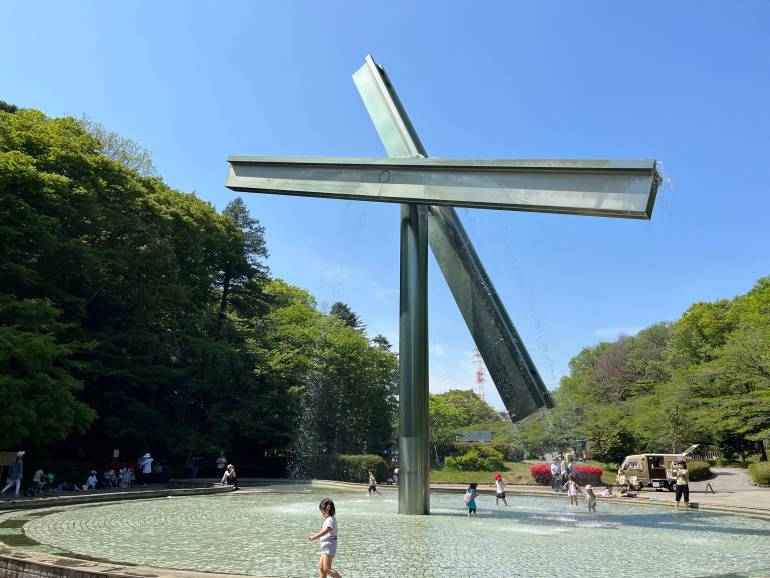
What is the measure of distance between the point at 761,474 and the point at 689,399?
9581mm

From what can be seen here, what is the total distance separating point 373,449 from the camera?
37.3 m

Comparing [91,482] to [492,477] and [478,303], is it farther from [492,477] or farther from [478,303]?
[492,477]

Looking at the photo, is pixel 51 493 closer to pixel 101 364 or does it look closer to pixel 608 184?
pixel 101 364

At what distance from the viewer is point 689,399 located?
39.4 m

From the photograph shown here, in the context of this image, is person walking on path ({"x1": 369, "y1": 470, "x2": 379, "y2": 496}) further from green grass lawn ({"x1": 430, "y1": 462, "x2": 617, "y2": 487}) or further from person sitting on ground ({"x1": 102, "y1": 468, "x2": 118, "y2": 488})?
green grass lawn ({"x1": 430, "y1": 462, "x2": 617, "y2": 487})

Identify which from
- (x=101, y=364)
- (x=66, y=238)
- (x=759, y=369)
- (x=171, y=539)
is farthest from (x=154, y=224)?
(x=759, y=369)

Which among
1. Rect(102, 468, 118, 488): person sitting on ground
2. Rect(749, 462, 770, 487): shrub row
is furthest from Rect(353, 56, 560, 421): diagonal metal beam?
Rect(749, 462, 770, 487): shrub row

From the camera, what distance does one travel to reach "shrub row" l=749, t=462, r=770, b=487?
2997 centimetres

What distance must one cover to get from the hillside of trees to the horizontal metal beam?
10838 millimetres

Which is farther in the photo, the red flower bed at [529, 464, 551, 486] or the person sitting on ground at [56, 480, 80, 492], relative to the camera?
the red flower bed at [529, 464, 551, 486]

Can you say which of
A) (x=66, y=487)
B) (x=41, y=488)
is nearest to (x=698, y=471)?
(x=66, y=487)

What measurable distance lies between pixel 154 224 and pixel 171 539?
25678 millimetres

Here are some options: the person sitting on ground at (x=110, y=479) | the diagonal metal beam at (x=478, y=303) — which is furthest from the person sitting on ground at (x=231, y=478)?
the diagonal metal beam at (x=478, y=303)

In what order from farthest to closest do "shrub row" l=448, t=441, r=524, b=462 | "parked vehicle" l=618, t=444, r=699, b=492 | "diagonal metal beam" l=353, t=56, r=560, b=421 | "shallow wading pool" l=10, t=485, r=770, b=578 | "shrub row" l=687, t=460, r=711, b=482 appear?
"shrub row" l=448, t=441, r=524, b=462, "shrub row" l=687, t=460, r=711, b=482, "parked vehicle" l=618, t=444, r=699, b=492, "diagonal metal beam" l=353, t=56, r=560, b=421, "shallow wading pool" l=10, t=485, r=770, b=578
